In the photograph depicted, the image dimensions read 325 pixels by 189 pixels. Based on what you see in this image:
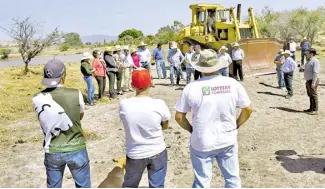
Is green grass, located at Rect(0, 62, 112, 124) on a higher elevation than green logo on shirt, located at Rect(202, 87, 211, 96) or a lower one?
lower

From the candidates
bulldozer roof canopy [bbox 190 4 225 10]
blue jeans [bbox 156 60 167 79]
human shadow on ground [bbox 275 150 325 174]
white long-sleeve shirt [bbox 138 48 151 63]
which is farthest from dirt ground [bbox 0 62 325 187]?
bulldozer roof canopy [bbox 190 4 225 10]

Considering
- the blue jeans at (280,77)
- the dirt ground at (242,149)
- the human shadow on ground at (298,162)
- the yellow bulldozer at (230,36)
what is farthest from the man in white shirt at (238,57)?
the human shadow on ground at (298,162)

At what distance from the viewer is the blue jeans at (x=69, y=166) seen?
3414mm

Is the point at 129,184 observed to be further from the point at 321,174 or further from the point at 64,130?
the point at 321,174

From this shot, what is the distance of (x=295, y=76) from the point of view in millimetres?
15188

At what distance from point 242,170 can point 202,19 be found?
Answer: 1404 cm

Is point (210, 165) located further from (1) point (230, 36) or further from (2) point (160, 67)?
(1) point (230, 36)

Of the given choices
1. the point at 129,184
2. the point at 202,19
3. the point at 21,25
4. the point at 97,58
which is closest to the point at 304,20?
the point at 202,19

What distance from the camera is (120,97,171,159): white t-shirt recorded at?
3385mm

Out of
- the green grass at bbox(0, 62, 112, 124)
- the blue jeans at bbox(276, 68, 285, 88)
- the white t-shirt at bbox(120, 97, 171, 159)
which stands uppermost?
the white t-shirt at bbox(120, 97, 171, 159)

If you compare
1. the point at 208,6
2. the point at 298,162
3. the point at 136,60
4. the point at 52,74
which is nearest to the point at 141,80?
the point at 52,74

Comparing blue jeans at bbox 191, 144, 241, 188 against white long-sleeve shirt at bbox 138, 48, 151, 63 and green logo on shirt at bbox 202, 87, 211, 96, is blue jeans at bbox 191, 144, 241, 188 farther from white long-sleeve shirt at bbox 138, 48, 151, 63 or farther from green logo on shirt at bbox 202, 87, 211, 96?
white long-sleeve shirt at bbox 138, 48, 151, 63

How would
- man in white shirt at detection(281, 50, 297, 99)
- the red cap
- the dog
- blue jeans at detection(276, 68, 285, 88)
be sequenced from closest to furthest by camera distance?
1. the red cap
2. the dog
3. man in white shirt at detection(281, 50, 297, 99)
4. blue jeans at detection(276, 68, 285, 88)

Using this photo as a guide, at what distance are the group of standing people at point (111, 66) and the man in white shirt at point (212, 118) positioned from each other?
22.8 ft
